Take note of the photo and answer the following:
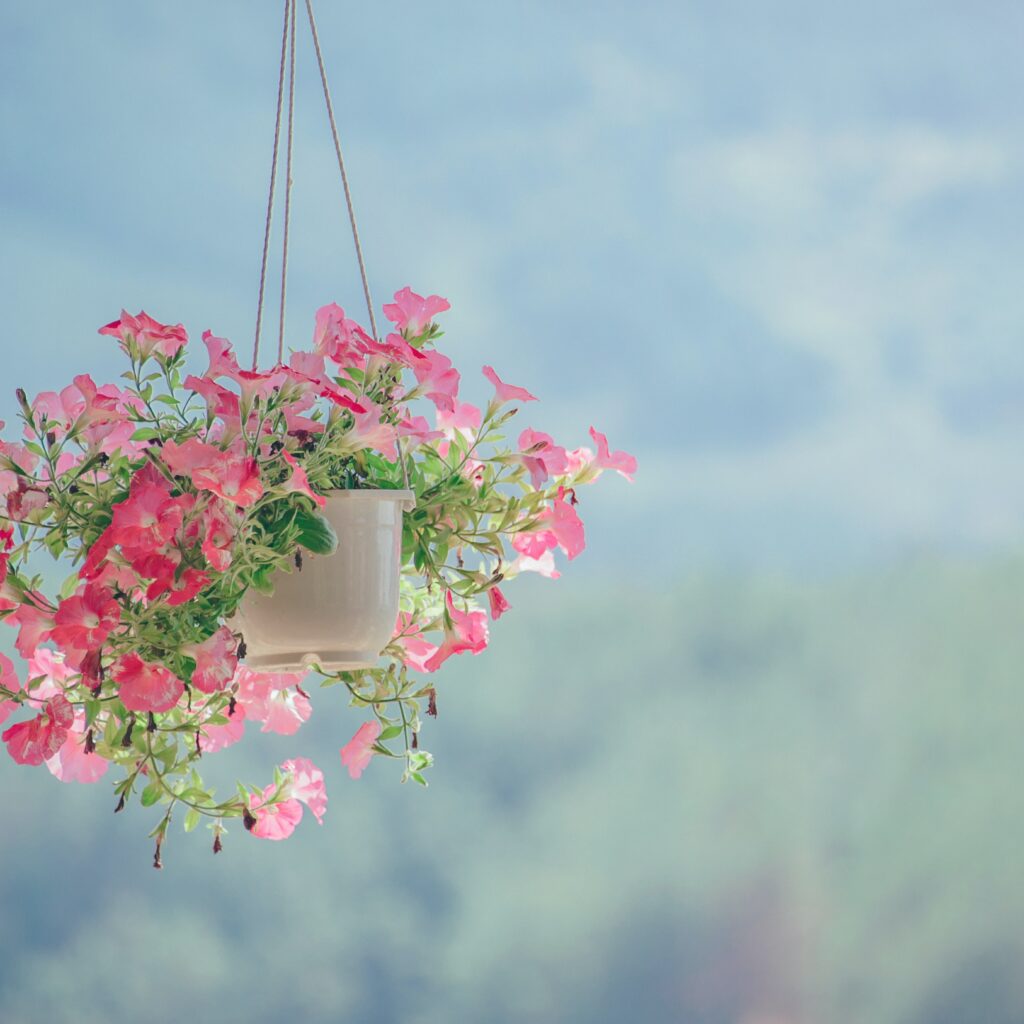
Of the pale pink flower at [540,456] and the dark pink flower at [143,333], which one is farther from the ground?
the dark pink flower at [143,333]

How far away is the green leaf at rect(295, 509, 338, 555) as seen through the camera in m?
0.97

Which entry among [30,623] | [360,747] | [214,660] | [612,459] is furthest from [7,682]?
[612,459]

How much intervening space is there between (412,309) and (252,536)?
9.1 inches

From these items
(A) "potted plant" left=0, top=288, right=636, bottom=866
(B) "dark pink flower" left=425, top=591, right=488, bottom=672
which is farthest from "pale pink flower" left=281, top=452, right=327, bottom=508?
(B) "dark pink flower" left=425, top=591, right=488, bottom=672

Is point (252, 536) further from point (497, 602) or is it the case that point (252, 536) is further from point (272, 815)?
point (272, 815)

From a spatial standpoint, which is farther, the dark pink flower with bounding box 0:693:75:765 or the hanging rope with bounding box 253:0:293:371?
the hanging rope with bounding box 253:0:293:371

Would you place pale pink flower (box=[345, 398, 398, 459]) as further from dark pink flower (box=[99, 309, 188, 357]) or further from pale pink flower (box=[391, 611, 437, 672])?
pale pink flower (box=[391, 611, 437, 672])

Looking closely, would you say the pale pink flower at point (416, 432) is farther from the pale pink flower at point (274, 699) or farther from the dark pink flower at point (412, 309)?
the pale pink flower at point (274, 699)

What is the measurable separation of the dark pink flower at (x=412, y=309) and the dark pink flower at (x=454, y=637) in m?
0.22

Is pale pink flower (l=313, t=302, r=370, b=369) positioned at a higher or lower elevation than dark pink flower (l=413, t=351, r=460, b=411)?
higher

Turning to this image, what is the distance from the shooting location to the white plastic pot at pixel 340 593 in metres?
1.01

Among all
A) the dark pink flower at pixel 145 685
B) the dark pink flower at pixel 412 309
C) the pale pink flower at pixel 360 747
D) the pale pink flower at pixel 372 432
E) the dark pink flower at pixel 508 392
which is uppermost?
the dark pink flower at pixel 412 309

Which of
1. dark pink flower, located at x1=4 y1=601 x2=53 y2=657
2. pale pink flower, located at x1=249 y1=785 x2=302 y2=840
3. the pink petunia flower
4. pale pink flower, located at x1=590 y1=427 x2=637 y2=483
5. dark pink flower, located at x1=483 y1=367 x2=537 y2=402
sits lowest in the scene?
pale pink flower, located at x1=249 y1=785 x2=302 y2=840

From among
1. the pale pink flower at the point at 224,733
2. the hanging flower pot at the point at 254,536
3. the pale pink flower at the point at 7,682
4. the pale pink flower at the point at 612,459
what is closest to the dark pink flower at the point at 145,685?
the hanging flower pot at the point at 254,536
